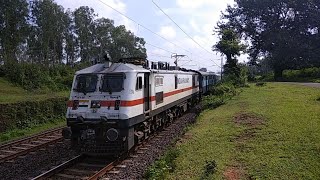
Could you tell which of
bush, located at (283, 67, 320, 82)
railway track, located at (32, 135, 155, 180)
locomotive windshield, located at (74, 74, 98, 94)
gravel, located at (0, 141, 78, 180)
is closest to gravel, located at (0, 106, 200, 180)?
gravel, located at (0, 141, 78, 180)

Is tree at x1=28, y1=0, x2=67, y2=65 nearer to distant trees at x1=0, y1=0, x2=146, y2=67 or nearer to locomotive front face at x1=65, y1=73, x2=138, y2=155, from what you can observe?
distant trees at x1=0, y1=0, x2=146, y2=67

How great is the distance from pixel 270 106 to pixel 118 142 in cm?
1009

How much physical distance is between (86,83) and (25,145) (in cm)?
462

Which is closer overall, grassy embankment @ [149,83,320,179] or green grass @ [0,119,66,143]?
grassy embankment @ [149,83,320,179]

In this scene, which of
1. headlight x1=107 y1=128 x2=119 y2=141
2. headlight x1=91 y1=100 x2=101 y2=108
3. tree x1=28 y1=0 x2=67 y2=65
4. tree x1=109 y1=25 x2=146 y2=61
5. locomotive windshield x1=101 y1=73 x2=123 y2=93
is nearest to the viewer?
headlight x1=107 y1=128 x2=119 y2=141

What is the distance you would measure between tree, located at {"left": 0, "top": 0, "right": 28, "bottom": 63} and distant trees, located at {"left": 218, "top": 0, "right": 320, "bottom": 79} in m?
35.2

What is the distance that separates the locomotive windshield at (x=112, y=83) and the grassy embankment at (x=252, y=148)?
9.88 feet

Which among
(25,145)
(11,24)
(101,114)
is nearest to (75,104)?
(101,114)

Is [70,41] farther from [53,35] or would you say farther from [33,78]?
[33,78]

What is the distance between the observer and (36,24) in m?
50.8

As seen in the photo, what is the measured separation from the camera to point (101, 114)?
11.8m

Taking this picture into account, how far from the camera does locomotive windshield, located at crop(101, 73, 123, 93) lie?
39.5 feet

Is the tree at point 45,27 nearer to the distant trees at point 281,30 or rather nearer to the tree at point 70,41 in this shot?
the tree at point 70,41

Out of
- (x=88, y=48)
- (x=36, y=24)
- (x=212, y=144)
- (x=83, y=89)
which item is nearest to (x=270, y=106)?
(x=212, y=144)
